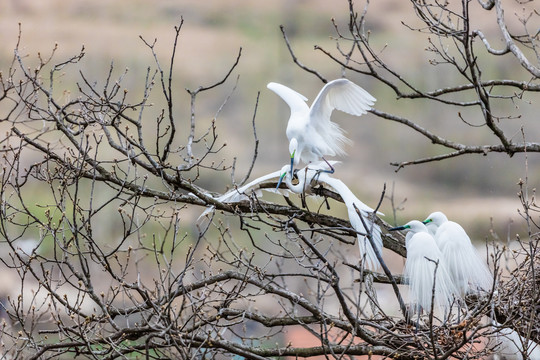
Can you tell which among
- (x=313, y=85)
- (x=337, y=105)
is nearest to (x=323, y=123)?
(x=337, y=105)

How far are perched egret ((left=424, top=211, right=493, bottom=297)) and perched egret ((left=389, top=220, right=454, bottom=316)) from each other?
3.4 inches

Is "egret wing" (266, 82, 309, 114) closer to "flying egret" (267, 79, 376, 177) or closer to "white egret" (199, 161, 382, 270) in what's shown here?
"flying egret" (267, 79, 376, 177)

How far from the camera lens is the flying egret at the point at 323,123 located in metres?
3.13

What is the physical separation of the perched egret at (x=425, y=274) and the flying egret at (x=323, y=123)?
736 mm

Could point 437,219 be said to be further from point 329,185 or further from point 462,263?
point 329,185

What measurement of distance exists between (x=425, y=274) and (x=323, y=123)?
0.97 meters

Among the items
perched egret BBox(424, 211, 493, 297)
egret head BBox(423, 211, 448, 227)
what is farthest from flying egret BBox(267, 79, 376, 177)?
perched egret BBox(424, 211, 493, 297)

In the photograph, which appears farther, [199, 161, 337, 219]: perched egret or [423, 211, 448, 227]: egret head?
[423, 211, 448, 227]: egret head

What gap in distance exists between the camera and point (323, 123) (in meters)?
3.25

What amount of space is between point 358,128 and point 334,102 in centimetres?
679

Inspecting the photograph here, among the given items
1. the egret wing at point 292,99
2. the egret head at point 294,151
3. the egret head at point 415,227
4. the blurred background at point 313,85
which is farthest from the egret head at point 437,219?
the blurred background at point 313,85

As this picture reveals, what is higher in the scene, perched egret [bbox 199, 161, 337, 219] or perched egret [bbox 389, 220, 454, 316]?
perched egret [bbox 199, 161, 337, 219]

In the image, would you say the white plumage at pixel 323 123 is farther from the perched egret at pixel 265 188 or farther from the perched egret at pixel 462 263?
the perched egret at pixel 462 263

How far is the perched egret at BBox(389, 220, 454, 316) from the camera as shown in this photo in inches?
99.2
